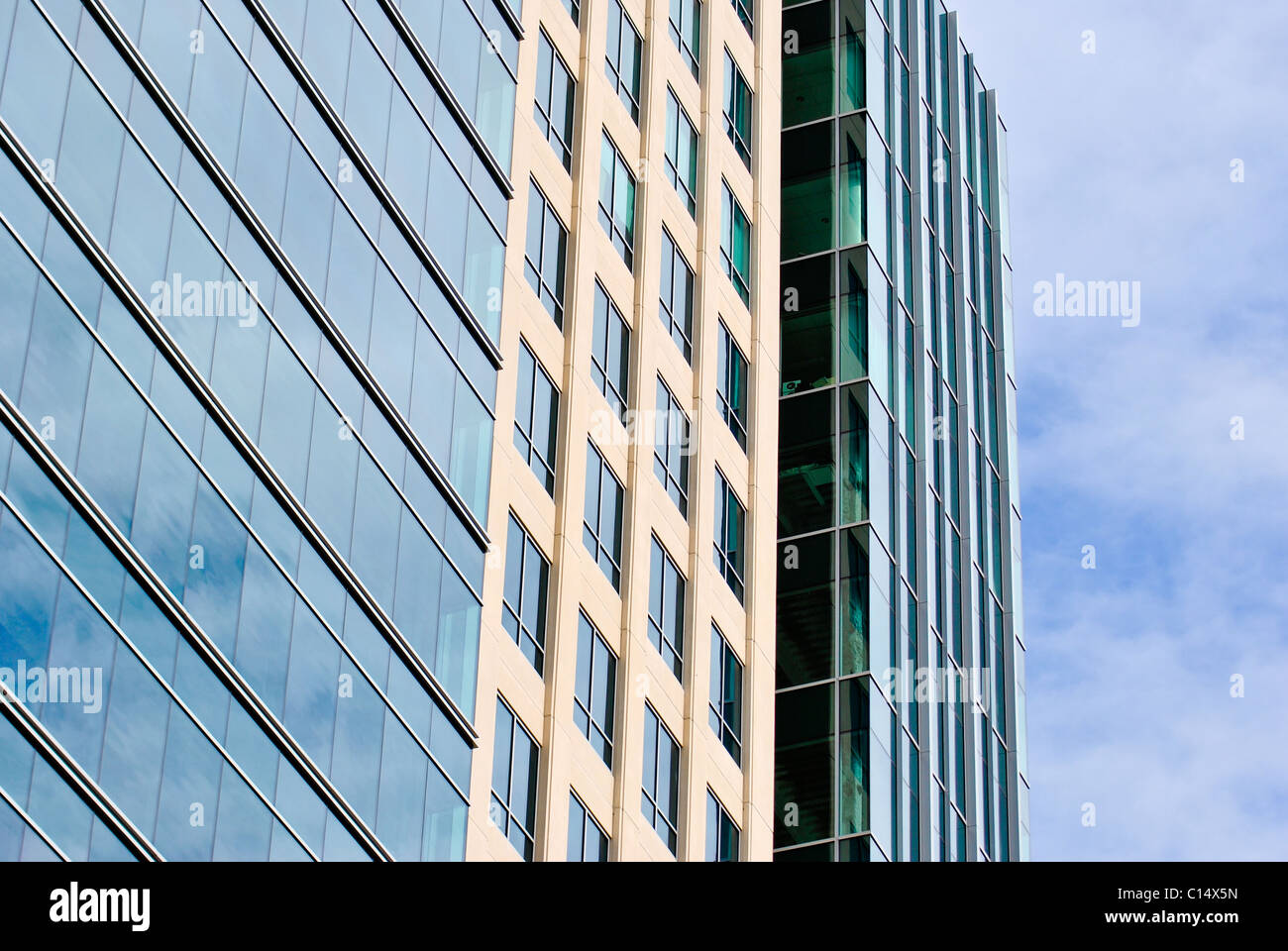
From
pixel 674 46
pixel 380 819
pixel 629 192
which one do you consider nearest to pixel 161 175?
pixel 380 819

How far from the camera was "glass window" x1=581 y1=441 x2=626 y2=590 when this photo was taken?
37.9 meters

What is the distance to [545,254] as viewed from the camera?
38.0 meters

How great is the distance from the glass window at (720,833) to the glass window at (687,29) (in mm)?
15171

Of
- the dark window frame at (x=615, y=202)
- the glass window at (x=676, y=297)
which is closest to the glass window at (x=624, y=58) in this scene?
the dark window frame at (x=615, y=202)

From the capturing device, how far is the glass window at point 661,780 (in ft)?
125

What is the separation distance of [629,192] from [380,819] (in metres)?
16.5

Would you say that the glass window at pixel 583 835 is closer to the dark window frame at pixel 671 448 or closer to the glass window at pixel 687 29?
the dark window frame at pixel 671 448

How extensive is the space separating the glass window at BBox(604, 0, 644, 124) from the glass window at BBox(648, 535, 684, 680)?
854 centimetres

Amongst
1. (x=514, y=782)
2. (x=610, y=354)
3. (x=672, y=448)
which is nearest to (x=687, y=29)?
(x=610, y=354)

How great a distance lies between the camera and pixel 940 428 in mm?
55250

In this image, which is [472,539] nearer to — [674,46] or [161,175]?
[161,175]

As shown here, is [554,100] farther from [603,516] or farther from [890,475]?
[890,475]

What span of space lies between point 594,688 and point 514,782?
3.51m

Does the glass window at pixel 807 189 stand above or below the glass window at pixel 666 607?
above
